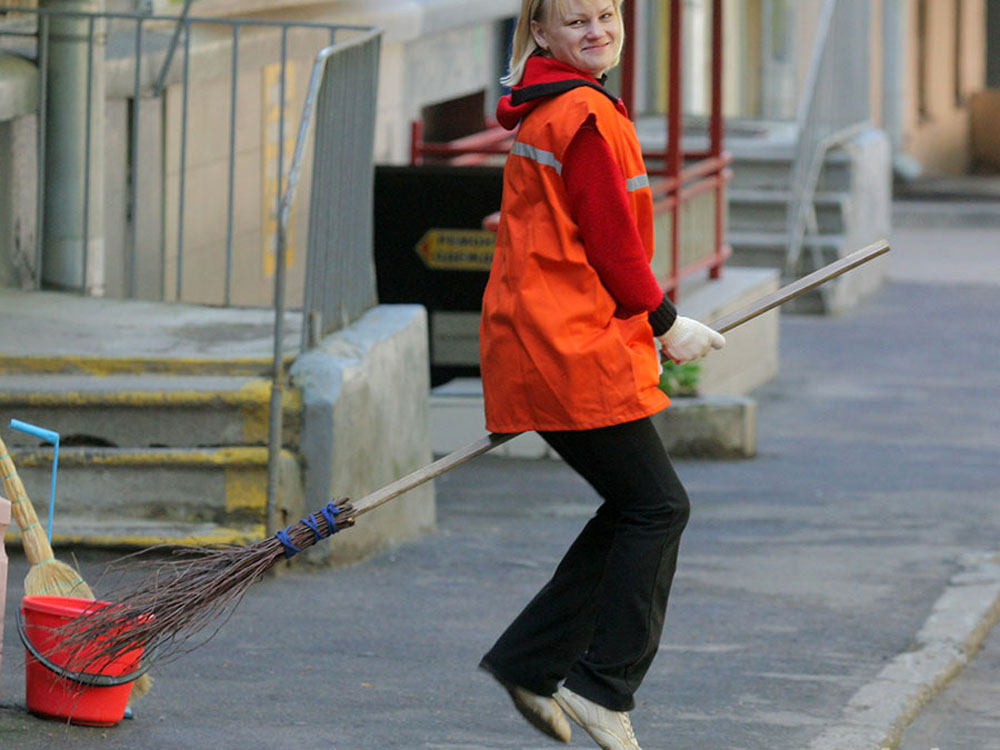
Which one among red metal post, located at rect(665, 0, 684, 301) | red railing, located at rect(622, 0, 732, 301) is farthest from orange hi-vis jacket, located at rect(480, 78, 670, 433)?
red metal post, located at rect(665, 0, 684, 301)

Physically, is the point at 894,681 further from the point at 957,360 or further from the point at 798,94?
the point at 798,94

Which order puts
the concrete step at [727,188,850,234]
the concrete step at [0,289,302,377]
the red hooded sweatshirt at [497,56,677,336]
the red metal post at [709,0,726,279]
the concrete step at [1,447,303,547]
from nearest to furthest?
1. the red hooded sweatshirt at [497,56,677,336]
2. the concrete step at [1,447,303,547]
3. the concrete step at [0,289,302,377]
4. the red metal post at [709,0,726,279]
5. the concrete step at [727,188,850,234]

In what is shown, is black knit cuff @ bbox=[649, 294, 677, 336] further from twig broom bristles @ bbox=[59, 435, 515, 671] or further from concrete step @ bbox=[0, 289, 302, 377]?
concrete step @ bbox=[0, 289, 302, 377]

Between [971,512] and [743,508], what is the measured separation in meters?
0.97

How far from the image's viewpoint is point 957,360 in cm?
1415

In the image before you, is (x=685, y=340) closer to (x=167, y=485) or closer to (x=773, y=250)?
(x=167, y=485)

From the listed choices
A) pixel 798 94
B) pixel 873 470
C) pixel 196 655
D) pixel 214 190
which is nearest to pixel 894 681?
pixel 196 655

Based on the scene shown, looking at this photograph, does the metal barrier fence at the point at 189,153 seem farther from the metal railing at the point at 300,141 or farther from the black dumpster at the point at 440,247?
the black dumpster at the point at 440,247

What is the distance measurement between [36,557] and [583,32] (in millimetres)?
1752

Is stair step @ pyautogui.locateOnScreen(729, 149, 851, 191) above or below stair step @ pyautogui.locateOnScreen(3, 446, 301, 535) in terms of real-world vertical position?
above

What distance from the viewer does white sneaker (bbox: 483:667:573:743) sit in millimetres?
4547

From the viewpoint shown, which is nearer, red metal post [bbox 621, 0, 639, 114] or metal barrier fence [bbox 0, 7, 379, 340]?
metal barrier fence [bbox 0, 7, 379, 340]

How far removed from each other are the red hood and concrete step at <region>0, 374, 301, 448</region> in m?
2.31

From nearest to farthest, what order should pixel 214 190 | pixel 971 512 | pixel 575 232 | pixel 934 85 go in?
pixel 575 232
pixel 971 512
pixel 214 190
pixel 934 85
